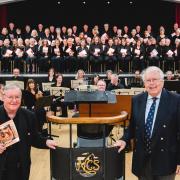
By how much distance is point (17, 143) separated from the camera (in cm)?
286

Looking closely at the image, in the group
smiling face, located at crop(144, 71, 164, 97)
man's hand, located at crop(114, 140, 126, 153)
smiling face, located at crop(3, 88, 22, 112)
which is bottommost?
man's hand, located at crop(114, 140, 126, 153)

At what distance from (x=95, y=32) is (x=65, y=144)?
7.63m

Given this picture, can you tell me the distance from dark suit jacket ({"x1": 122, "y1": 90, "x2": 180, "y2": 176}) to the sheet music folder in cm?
239

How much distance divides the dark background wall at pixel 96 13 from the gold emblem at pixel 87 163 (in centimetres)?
1477

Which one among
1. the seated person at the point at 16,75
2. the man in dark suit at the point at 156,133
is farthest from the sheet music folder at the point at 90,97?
the seated person at the point at 16,75

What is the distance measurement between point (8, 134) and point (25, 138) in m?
0.20

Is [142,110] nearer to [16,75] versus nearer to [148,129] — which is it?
[148,129]

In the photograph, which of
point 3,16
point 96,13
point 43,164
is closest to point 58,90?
point 43,164

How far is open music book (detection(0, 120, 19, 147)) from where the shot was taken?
2689 millimetres

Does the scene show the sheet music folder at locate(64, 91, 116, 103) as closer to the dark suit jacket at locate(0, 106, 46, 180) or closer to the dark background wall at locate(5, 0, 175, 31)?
the dark suit jacket at locate(0, 106, 46, 180)

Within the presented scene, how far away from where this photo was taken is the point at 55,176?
9.49 feet

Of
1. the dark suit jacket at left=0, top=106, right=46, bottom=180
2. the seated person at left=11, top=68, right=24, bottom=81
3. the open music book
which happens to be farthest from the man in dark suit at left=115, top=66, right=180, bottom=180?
the seated person at left=11, top=68, right=24, bottom=81

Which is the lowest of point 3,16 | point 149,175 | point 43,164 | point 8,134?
point 43,164

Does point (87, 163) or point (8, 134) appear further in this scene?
point (87, 163)
